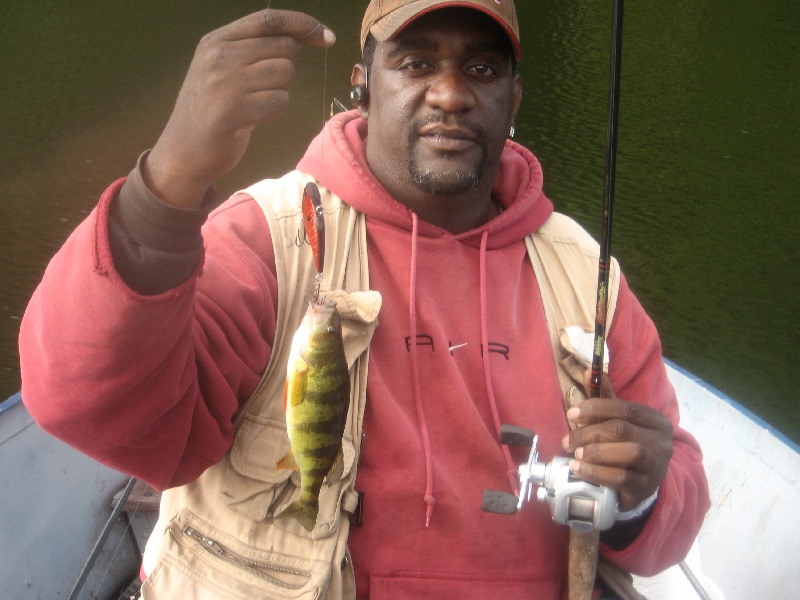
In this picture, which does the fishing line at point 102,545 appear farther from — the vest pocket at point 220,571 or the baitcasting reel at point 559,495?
the baitcasting reel at point 559,495

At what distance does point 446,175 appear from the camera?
94.7 inches

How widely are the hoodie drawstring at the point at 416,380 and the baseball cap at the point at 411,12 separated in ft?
1.84

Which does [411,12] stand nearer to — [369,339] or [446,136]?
[446,136]

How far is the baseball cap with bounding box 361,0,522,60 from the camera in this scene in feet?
7.52

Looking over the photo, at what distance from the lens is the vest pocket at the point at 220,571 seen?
76.0 inches

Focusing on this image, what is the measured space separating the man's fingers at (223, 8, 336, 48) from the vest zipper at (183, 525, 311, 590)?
47.8 inches

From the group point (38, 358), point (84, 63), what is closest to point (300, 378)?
point (38, 358)

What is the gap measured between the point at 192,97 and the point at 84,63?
12.7 meters

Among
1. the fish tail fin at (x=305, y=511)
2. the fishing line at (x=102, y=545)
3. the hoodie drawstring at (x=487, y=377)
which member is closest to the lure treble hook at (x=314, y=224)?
the fish tail fin at (x=305, y=511)

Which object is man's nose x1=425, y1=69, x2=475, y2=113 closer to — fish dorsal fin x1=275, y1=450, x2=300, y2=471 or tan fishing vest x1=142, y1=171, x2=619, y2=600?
tan fishing vest x1=142, y1=171, x2=619, y2=600

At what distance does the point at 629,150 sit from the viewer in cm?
1239

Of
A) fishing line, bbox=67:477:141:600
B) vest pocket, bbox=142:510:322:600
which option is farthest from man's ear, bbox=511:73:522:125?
fishing line, bbox=67:477:141:600

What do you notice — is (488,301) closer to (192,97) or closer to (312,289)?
(312,289)

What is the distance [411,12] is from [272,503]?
1431 mm
